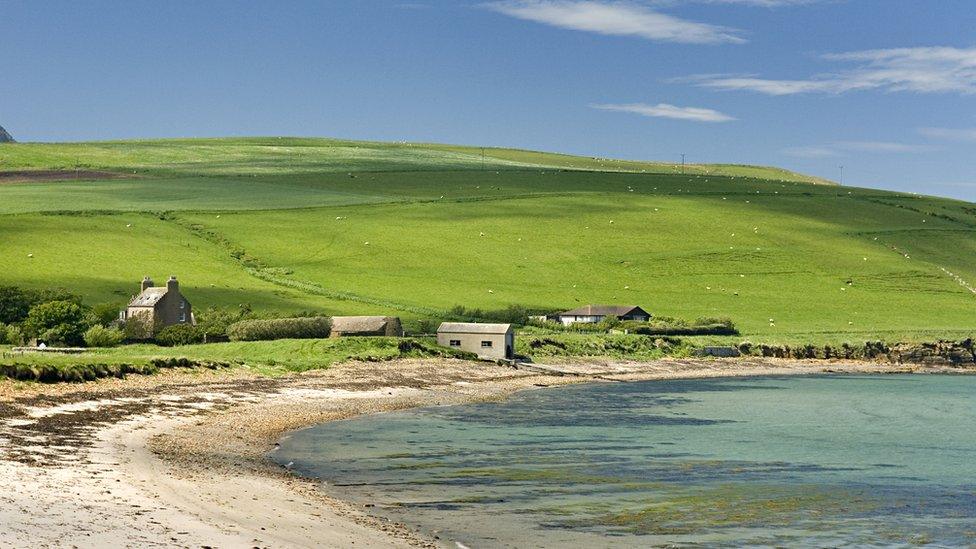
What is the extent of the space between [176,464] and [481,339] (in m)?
58.3

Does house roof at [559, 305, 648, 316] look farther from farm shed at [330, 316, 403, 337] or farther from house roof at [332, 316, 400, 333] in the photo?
house roof at [332, 316, 400, 333]

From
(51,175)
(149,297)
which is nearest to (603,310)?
(149,297)

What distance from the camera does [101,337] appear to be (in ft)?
253

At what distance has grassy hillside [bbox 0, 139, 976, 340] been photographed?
116 m

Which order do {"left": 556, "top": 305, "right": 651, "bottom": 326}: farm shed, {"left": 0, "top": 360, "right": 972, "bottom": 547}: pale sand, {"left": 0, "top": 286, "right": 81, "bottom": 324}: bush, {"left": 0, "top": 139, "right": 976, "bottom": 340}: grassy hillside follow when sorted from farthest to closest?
{"left": 0, "top": 139, "right": 976, "bottom": 340}: grassy hillside → {"left": 556, "top": 305, "right": 651, "bottom": 326}: farm shed → {"left": 0, "top": 286, "right": 81, "bottom": 324}: bush → {"left": 0, "top": 360, "right": 972, "bottom": 547}: pale sand

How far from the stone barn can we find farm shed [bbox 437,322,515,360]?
68.8 feet

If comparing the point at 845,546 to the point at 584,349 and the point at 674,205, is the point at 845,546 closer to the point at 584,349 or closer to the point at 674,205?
the point at 584,349

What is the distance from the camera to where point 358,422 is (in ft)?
158

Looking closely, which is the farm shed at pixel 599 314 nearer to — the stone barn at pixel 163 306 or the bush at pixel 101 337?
the stone barn at pixel 163 306

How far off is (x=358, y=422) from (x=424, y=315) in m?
A: 57.8

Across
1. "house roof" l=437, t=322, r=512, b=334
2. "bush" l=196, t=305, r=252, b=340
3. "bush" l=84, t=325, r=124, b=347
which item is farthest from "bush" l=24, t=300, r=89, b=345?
"house roof" l=437, t=322, r=512, b=334

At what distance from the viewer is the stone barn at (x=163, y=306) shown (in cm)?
9056

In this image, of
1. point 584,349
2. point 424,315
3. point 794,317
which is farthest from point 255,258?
point 794,317

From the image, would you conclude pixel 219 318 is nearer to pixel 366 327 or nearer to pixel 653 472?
pixel 366 327
